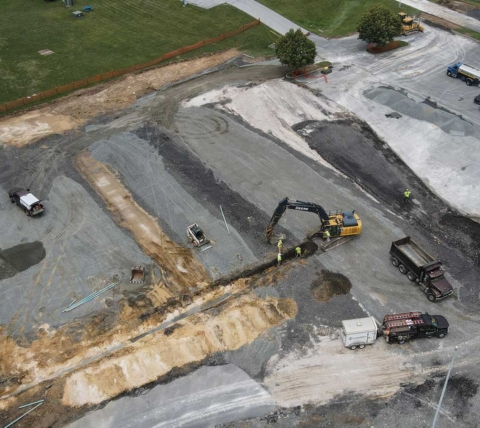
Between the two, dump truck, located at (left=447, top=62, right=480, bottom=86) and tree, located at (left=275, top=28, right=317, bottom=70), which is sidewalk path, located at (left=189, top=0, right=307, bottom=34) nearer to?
tree, located at (left=275, top=28, right=317, bottom=70)

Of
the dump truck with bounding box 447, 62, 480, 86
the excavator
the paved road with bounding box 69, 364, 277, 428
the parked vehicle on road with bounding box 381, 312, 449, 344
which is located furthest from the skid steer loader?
the dump truck with bounding box 447, 62, 480, 86

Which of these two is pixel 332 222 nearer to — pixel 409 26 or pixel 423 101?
pixel 423 101

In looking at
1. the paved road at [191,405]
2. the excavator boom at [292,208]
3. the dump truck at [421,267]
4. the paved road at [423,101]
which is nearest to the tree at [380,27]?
the paved road at [423,101]

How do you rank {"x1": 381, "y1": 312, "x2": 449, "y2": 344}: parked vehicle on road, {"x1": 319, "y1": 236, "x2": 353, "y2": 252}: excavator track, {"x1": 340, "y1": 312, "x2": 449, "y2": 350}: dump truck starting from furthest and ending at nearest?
{"x1": 319, "y1": 236, "x2": 353, "y2": 252}: excavator track, {"x1": 381, "y1": 312, "x2": 449, "y2": 344}: parked vehicle on road, {"x1": 340, "y1": 312, "x2": 449, "y2": 350}: dump truck

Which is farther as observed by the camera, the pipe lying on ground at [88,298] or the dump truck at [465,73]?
the dump truck at [465,73]

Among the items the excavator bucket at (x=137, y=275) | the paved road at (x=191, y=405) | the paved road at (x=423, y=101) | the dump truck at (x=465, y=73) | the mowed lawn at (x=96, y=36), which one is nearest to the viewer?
the paved road at (x=191, y=405)

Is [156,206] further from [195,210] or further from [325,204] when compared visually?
[325,204]

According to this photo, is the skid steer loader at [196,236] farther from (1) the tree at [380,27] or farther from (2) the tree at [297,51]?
(1) the tree at [380,27]
